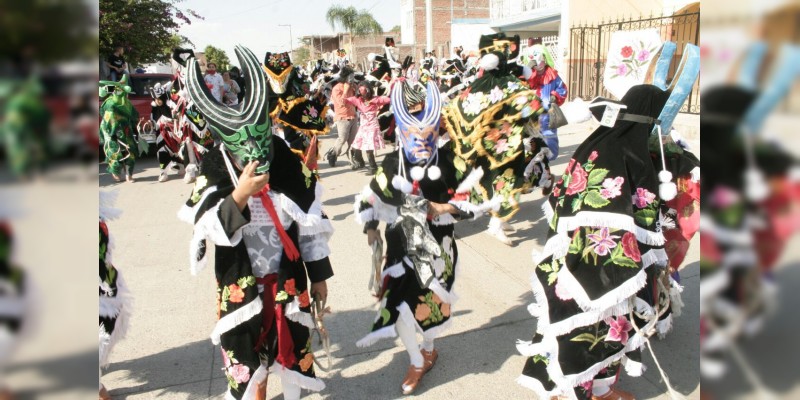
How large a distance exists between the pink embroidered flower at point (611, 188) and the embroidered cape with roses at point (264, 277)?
1401mm

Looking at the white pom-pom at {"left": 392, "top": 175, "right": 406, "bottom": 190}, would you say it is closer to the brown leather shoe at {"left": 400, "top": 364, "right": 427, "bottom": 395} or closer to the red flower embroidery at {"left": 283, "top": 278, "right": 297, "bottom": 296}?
the red flower embroidery at {"left": 283, "top": 278, "right": 297, "bottom": 296}

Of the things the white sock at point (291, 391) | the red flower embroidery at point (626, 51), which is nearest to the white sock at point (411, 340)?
the white sock at point (291, 391)

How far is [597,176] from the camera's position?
2732mm

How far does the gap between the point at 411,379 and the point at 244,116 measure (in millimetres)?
1888

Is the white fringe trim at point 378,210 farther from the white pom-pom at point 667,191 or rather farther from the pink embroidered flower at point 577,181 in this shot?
the white pom-pom at point 667,191

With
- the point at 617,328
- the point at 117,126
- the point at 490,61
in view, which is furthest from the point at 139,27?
the point at 617,328

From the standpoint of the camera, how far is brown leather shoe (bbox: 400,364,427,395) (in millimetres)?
3379

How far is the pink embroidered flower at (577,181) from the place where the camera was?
279 centimetres

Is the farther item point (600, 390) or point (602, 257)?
point (600, 390)

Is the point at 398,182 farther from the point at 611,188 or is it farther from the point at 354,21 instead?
the point at 354,21

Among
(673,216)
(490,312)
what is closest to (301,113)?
(490,312)

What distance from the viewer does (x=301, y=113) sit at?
7152 mm

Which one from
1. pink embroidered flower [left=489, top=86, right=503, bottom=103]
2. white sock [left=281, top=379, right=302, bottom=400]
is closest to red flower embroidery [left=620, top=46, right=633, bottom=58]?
pink embroidered flower [left=489, top=86, right=503, bottom=103]

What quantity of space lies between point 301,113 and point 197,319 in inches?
135
